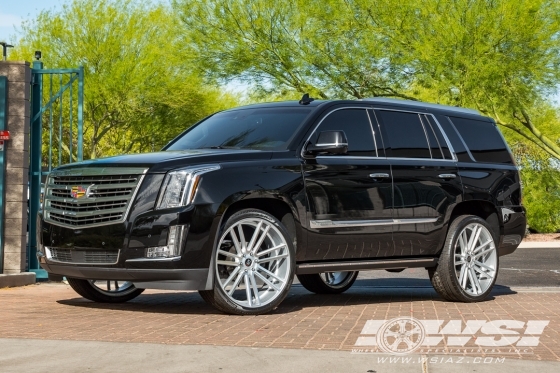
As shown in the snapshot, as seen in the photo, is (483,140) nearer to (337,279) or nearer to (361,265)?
(337,279)

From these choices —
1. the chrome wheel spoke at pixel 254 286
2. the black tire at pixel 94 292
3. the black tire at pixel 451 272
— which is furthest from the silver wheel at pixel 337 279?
the chrome wheel spoke at pixel 254 286

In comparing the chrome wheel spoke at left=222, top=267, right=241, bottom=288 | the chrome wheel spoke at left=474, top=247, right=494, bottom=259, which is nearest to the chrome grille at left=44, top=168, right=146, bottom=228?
the chrome wheel spoke at left=222, top=267, right=241, bottom=288

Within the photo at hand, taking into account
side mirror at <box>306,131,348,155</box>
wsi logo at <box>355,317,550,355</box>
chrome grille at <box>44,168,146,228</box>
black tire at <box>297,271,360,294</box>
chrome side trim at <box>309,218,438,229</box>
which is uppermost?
side mirror at <box>306,131,348,155</box>

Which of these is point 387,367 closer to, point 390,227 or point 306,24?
point 390,227

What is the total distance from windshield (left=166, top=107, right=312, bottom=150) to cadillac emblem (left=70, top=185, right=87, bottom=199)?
134cm

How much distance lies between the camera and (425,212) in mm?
10617

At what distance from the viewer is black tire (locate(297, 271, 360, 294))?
1204 centimetres

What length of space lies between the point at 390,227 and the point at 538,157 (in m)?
29.5

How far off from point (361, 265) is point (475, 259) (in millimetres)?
1725

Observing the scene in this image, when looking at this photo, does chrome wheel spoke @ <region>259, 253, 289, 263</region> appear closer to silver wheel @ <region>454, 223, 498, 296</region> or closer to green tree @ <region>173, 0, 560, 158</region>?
silver wheel @ <region>454, 223, 498, 296</region>

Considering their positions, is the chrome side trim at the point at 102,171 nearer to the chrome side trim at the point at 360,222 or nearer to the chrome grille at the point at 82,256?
the chrome grille at the point at 82,256

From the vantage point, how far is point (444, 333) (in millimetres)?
7941

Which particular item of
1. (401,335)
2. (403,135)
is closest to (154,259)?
(401,335)

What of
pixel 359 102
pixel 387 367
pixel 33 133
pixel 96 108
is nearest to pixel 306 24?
pixel 96 108
